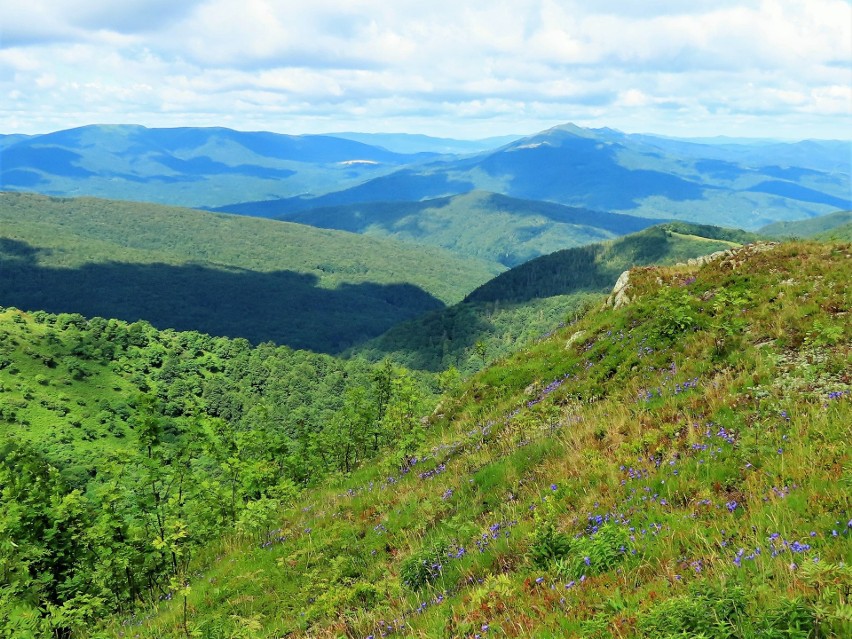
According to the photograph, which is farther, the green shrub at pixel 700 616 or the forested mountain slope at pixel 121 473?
the forested mountain slope at pixel 121 473

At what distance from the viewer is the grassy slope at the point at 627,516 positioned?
489 centimetres

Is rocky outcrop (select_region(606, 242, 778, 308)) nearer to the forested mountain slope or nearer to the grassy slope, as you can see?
the grassy slope

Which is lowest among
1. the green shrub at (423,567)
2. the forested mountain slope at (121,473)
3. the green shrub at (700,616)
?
the forested mountain slope at (121,473)

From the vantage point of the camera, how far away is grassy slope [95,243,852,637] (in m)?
4.89

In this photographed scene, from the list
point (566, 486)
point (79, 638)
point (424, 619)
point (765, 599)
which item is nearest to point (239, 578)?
point (79, 638)

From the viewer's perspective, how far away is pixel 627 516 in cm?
698

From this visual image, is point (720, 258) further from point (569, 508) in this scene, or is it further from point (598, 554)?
point (598, 554)

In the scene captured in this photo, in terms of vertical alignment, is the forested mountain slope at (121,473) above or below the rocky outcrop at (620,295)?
below

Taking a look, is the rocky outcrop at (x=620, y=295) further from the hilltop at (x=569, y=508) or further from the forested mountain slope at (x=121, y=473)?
the forested mountain slope at (x=121, y=473)

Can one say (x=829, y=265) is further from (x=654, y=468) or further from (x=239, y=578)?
(x=239, y=578)

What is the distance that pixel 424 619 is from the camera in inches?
250

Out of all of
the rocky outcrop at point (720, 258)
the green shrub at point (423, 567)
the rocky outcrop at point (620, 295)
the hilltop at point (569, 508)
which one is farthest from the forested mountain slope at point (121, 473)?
the rocky outcrop at point (720, 258)

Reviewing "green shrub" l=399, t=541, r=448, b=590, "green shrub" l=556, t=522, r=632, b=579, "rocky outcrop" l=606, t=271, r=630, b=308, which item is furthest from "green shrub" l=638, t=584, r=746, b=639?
"rocky outcrop" l=606, t=271, r=630, b=308

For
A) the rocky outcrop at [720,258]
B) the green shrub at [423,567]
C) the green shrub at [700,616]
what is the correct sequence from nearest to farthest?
the green shrub at [700,616]
the green shrub at [423,567]
the rocky outcrop at [720,258]
